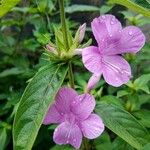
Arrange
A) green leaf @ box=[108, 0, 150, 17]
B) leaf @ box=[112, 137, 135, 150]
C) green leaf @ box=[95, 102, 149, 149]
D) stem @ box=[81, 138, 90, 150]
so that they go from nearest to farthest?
green leaf @ box=[108, 0, 150, 17] → green leaf @ box=[95, 102, 149, 149] → stem @ box=[81, 138, 90, 150] → leaf @ box=[112, 137, 135, 150]

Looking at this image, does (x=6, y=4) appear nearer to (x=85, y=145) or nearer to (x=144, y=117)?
(x=85, y=145)

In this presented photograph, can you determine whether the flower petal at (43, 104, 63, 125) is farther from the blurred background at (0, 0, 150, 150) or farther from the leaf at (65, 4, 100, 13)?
the leaf at (65, 4, 100, 13)

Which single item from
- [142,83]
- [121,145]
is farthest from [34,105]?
[142,83]

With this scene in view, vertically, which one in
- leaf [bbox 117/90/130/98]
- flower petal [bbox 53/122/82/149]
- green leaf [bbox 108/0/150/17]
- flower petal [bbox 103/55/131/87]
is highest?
green leaf [bbox 108/0/150/17]

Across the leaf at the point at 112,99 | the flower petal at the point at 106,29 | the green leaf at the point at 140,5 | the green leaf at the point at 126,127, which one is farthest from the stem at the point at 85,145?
the green leaf at the point at 140,5

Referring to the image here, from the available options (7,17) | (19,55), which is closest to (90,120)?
(19,55)

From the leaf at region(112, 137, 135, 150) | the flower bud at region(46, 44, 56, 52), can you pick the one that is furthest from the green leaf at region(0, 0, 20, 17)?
the leaf at region(112, 137, 135, 150)
